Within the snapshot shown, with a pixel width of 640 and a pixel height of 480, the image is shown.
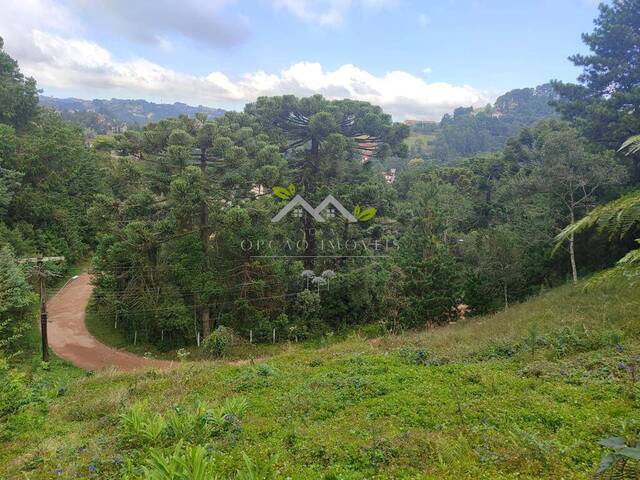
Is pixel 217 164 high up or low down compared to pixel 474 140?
down

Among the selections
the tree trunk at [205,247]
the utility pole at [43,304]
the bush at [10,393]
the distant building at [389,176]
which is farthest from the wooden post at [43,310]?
the distant building at [389,176]

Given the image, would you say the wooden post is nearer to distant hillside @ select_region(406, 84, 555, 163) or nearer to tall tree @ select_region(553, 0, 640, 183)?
tall tree @ select_region(553, 0, 640, 183)

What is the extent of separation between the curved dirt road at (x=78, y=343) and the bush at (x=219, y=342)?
1480 mm

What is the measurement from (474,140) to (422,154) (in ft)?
37.4

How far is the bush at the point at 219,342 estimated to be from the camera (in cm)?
1325

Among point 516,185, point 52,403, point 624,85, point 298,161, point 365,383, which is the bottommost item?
point 52,403

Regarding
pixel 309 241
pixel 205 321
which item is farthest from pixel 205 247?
pixel 309 241

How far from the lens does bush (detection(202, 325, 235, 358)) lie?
13.2 meters

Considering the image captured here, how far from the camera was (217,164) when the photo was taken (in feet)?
58.1

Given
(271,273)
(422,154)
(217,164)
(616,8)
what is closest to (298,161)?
(217,164)

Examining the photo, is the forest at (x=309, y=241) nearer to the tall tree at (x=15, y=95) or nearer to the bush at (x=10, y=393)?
the tall tree at (x=15, y=95)

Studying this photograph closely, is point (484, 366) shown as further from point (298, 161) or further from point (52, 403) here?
point (298, 161)

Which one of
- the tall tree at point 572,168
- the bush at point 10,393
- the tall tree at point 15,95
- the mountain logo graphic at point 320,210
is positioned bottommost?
the bush at point 10,393

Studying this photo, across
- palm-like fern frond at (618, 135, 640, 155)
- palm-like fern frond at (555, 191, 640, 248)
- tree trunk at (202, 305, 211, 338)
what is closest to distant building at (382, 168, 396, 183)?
tree trunk at (202, 305, 211, 338)
